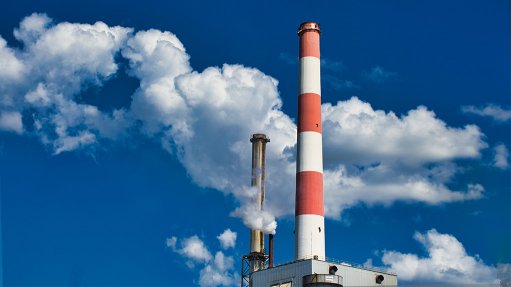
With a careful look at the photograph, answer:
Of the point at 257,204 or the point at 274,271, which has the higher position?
the point at 257,204

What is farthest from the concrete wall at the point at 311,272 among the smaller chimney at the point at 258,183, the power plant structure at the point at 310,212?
the smaller chimney at the point at 258,183

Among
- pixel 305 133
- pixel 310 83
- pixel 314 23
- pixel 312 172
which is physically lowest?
pixel 312 172

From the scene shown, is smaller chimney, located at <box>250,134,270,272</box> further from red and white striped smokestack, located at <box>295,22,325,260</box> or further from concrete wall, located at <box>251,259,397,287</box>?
red and white striped smokestack, located at <box>295,22,325,260</box>

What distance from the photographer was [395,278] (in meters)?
38.6

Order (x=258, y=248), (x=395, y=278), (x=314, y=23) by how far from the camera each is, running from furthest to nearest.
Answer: (x=258, y=248)
(x=314, y=23)
(x=395, y=278)

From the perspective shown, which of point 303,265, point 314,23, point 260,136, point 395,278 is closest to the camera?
point 303,265

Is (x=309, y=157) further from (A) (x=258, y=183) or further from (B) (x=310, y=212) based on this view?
(A) (x=258, y=183)

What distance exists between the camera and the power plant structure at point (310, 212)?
35750mm

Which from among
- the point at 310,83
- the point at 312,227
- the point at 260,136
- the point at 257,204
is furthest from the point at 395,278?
the point at 260,136

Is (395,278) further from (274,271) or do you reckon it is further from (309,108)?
(309,108)

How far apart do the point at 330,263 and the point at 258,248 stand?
1517cm

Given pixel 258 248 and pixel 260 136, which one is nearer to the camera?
pixel 258 248

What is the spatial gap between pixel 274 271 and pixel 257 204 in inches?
571

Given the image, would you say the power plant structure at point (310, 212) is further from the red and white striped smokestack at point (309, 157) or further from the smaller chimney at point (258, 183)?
the smaller chimney at point (258, 183)
